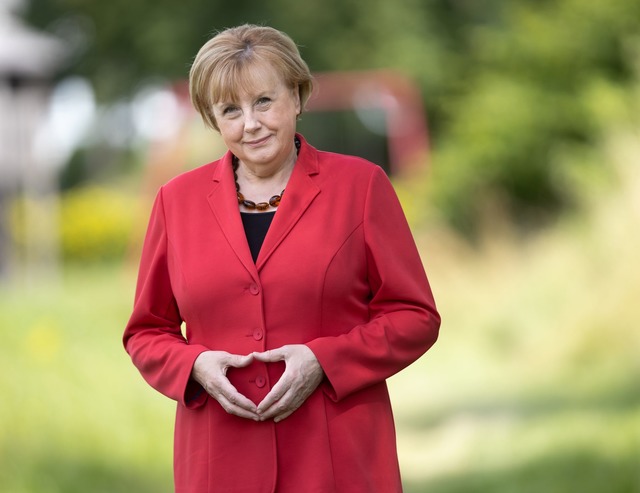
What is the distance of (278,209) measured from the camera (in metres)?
3.51

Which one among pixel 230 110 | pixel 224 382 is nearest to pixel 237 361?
pixel 224 382

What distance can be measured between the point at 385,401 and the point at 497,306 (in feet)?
28.3

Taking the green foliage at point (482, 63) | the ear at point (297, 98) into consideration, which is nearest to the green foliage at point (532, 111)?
the green foliage at point (482, 63)

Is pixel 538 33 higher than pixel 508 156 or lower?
higher

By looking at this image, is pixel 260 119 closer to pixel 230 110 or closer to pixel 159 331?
pixel 230 110

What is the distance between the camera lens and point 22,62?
25.2 m

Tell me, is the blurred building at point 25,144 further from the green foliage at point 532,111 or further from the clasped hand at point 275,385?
the clasped hand at point 275,385

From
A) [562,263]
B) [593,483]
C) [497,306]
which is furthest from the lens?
[497,306]

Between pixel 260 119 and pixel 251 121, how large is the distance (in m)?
0.03

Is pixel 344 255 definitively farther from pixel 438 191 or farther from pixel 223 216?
pixel 438 191

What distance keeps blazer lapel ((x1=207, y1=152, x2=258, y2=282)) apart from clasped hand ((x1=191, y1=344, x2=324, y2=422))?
0.68ft

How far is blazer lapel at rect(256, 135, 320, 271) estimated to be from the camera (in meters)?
3.48

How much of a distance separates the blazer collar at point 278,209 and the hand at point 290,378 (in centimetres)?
21

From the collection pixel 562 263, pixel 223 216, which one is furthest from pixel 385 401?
pixel 562 263
